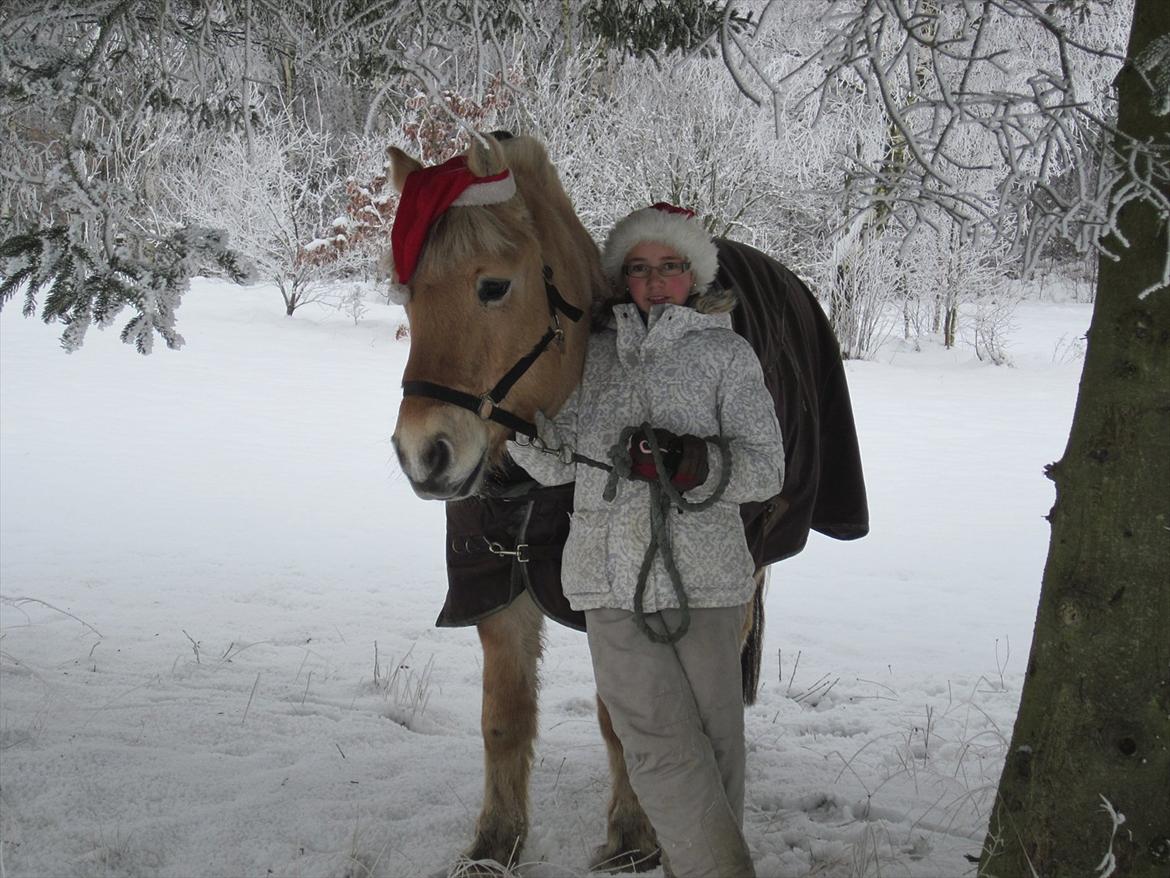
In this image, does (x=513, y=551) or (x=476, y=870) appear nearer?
(x=513, y=551)

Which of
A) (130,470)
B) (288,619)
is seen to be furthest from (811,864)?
(130,470)

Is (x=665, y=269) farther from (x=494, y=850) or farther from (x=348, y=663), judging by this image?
(x=348, y=663)

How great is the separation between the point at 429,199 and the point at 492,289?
0.23 m

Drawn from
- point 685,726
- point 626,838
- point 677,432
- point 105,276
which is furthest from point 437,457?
point 626,838

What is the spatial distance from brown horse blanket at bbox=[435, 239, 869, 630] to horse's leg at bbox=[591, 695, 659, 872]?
530 mm

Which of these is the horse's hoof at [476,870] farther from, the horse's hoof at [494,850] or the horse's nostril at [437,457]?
the horse's nostril at [437,457]

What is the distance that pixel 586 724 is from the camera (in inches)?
154

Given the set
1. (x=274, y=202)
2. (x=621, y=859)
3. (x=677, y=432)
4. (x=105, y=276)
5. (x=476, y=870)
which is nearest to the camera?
(x=677, y=432)

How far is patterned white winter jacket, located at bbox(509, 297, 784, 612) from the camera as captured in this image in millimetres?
2182

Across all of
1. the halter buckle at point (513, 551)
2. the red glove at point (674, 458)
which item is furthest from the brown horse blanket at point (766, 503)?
the red glove at point (674, 458)

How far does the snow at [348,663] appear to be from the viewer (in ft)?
9.05

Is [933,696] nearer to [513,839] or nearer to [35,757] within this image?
[513,839]

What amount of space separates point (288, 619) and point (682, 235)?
3.58m

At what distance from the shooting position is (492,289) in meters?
2.16
